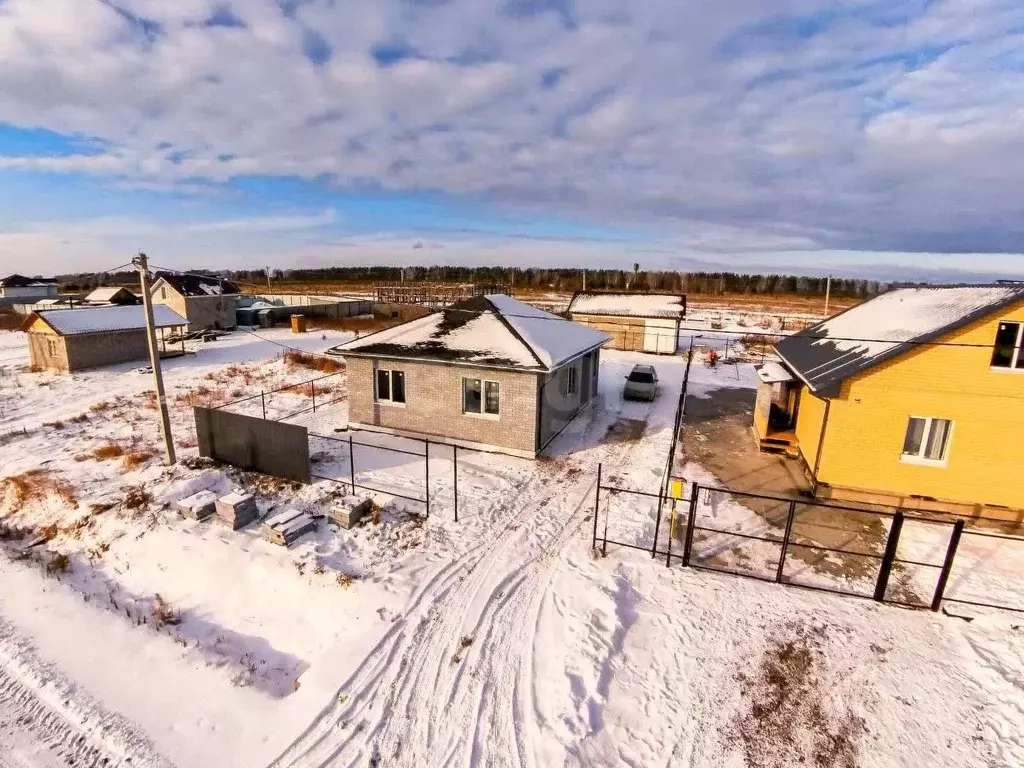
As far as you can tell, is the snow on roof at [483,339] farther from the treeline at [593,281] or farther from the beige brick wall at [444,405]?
the treeline at [593,281]

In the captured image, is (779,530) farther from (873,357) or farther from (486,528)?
(486,528)

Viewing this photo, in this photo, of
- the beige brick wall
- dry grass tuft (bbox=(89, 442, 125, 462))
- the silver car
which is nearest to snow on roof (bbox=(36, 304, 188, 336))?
dry grass tuft (bbox=(89, 442, 125, 462))

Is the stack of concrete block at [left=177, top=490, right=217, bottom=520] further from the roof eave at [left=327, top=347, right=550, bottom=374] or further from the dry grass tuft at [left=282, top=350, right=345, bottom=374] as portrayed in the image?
the dry grass tuft at [left=282, top=350, right=345, bottom=374]

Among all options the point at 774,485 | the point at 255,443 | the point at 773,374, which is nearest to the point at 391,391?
the point at 255,443

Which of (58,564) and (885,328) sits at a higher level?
(885,328)

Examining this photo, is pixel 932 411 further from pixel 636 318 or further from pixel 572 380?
pixel 636 318

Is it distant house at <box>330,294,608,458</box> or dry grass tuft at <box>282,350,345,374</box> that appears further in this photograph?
dry grass tuft at <box>282,350,345,374</box>
